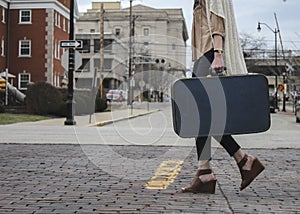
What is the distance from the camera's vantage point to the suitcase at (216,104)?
16.0ft

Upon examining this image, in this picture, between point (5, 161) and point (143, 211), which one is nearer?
point (143, 211)

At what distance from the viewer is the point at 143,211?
14.4ft

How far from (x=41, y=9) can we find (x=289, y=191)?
149 feet

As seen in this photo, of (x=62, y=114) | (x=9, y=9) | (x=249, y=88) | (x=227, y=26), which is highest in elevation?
(x=9, y=9)

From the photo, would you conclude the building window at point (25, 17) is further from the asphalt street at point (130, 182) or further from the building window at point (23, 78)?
the asphalt street at point (130, 182)

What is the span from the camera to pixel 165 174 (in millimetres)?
6734

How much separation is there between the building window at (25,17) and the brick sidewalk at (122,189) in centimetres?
4175

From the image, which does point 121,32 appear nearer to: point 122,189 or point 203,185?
point 122,189

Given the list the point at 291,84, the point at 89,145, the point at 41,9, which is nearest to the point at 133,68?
the point at 41,9

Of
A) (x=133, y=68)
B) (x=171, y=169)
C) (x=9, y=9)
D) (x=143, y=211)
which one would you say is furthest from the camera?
(x=133, y=68)

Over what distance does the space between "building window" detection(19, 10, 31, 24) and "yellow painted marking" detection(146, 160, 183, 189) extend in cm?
4274

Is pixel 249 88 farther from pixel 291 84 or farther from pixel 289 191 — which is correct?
pixel 291 84

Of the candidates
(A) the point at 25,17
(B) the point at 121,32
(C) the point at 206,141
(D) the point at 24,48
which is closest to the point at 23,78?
(D) the point at 24,48

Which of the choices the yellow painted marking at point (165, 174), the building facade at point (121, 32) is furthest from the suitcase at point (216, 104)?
the building facade at point (121, 32)
